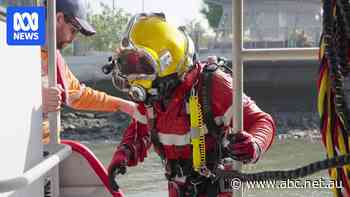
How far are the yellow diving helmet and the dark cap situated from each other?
34.5 inches

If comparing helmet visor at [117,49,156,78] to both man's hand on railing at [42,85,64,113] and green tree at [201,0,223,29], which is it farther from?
green tree at [201,0,223,29]

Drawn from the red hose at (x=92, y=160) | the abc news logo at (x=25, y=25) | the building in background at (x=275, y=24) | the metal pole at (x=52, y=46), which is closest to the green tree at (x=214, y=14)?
the building in background at (x=275, y=24)

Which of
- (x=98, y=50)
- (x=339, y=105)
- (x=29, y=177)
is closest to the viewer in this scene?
(x=339, y=105)

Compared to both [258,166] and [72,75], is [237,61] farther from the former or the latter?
[258,166]

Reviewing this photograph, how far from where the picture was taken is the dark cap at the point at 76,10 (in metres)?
2.89

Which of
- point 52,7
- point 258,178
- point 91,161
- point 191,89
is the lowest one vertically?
point 91,161

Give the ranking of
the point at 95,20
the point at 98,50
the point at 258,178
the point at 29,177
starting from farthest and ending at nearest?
the point at 95,20, the point at 98,50, the point at 29,177, the point at 258,178

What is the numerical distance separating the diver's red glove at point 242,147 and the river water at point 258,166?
184 inches

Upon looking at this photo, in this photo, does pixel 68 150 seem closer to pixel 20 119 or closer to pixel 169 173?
pixel 169 173

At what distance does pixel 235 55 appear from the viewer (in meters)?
1.54

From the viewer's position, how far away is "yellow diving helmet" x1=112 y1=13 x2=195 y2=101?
6.34ft

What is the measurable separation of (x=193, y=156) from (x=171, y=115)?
17 cm

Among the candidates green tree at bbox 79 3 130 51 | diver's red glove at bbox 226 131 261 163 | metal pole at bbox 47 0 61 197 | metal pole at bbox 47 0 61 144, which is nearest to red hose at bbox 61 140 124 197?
metal pole at bbox 47 0 61 197

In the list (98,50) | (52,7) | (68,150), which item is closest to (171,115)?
(68,150)
